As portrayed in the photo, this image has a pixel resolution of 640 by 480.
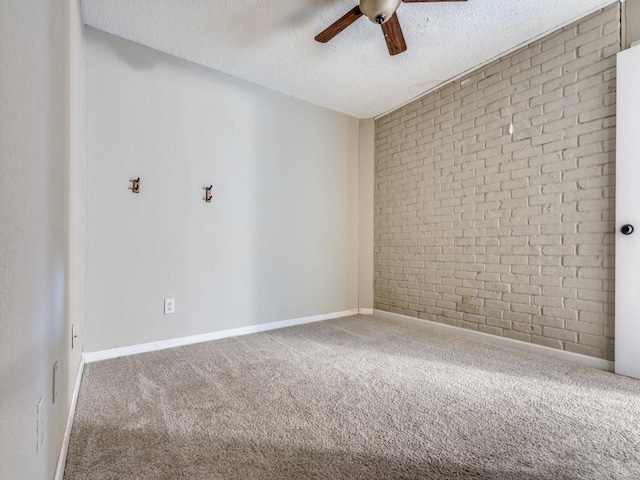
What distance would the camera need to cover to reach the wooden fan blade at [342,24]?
6.15 feet

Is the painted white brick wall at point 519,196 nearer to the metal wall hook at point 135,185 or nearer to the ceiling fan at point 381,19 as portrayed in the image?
the ceiling fan at point 381,19

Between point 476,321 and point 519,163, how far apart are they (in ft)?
4.33

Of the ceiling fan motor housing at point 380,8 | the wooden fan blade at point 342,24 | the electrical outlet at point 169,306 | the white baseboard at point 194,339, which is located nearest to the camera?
the ceiling fan motor housing at point 380,8

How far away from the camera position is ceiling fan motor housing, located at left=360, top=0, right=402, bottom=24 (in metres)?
1.76

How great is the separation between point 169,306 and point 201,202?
859mm

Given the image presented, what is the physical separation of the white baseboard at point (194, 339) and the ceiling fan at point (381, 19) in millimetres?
2364

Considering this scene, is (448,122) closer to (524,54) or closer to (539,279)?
(524,54)

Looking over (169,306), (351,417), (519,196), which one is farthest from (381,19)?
(169,306)
